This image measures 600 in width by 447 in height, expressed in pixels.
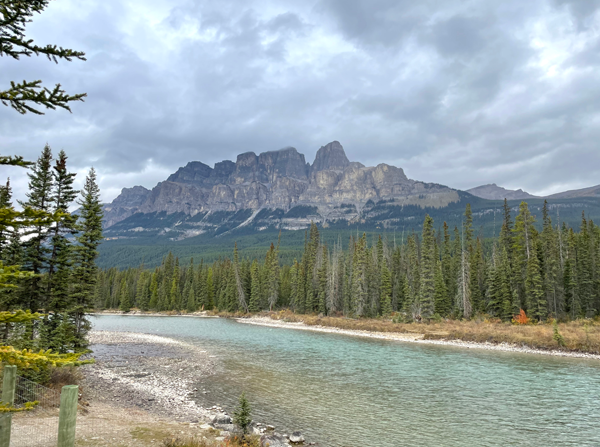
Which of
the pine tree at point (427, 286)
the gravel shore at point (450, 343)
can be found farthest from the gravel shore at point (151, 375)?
the pine tree at point (427, 286)

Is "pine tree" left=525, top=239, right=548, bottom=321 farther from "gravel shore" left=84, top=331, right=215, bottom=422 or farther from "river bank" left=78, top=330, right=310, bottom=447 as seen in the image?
"gravel shore" left=84, top=331, right=215, bottom=422

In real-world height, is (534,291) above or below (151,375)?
above

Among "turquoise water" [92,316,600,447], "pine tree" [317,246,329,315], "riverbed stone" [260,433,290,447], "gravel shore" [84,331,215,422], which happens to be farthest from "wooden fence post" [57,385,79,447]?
"pine tree" [317,246,329,315]

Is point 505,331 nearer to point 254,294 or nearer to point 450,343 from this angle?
point 450,343

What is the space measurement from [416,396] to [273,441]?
1022 centimetres

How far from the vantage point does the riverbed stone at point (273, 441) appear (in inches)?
469

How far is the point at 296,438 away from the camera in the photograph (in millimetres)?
13156

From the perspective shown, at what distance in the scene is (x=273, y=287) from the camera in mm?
88688

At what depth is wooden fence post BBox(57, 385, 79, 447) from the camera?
22.7 feet

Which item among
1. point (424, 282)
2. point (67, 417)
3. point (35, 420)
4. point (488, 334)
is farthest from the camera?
point (424, 282)

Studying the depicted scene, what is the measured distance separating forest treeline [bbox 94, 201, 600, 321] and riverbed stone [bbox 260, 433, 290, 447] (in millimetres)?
34371

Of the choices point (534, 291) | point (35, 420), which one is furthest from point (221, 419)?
point (534, 291)

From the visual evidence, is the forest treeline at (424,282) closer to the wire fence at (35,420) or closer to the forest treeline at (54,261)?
the forest treeline at (54,261)

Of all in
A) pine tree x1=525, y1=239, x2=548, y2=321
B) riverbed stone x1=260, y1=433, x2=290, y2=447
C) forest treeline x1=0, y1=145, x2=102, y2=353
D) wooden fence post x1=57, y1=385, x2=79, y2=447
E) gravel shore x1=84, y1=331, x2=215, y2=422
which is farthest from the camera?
pine tree x1=525, y1=239, x2=548, y2=321
